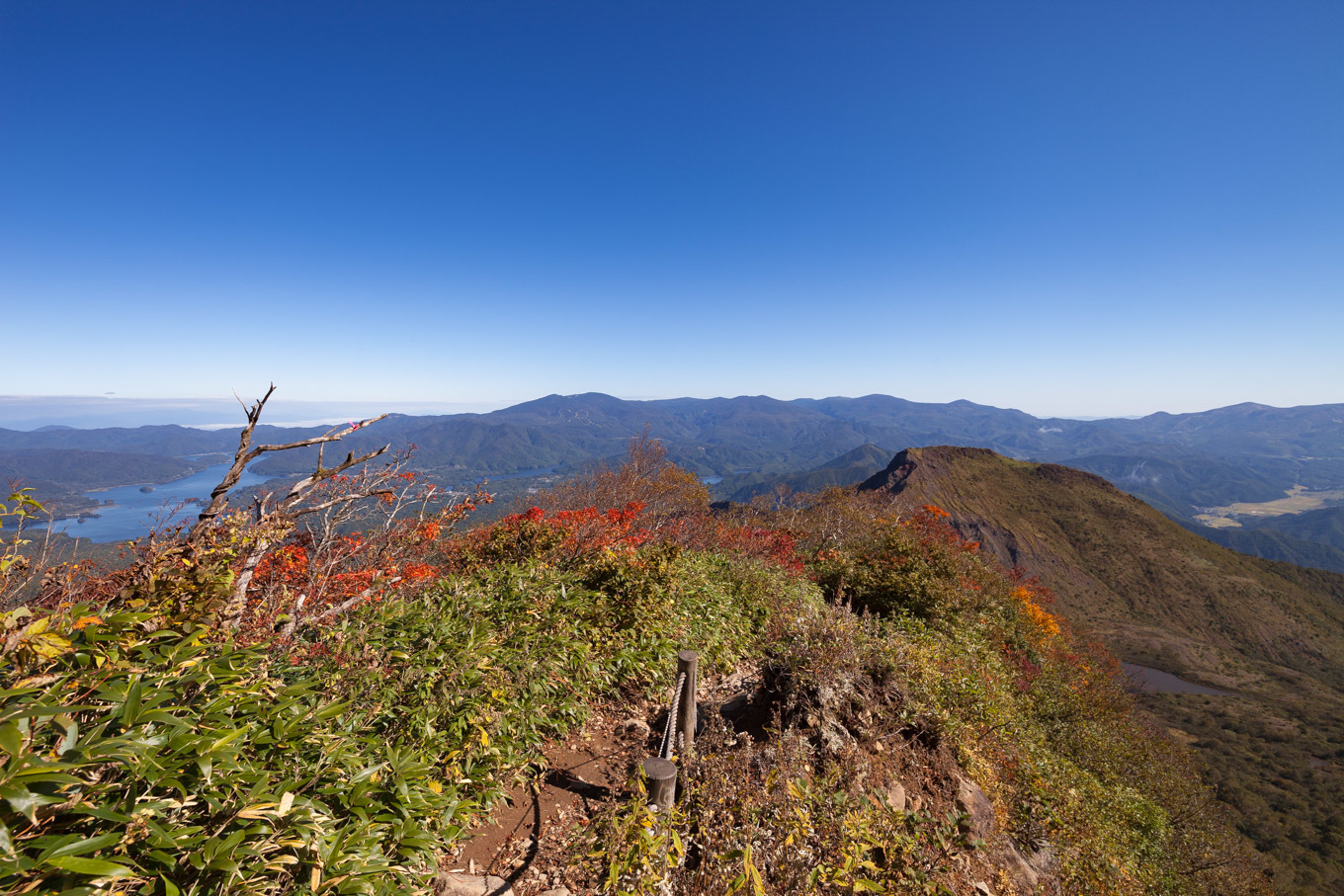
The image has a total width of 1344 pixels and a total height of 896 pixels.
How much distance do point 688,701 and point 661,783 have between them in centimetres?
121

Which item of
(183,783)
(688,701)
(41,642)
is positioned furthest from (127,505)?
(183,783)

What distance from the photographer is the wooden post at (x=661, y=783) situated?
Answer: 3650 mm

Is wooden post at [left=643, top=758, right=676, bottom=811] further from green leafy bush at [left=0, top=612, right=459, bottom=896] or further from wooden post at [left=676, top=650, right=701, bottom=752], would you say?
green leafy bush at [left=0, top=612, right=459, bottom=896]

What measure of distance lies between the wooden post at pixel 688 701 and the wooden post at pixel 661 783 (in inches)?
36.9

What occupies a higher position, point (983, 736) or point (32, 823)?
point (32, 823)

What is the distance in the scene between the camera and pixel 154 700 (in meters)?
2.09

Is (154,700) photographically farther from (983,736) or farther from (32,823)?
(983,736)

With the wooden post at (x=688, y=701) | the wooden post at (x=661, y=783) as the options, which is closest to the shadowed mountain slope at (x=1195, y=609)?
the wooden post at (x=688, y=701)

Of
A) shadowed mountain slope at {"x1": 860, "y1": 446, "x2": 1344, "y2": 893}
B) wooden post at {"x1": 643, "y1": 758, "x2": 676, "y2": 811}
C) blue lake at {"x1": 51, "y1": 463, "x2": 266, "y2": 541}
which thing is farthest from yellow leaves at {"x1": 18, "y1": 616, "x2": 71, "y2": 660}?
shadowed mountain slope at {"x1": 860, "y1": 446, "x2": 1344, "y2": 893}

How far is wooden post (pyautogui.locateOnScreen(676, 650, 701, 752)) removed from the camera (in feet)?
15.5

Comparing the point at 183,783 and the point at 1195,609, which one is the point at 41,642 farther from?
the point at 1195,609

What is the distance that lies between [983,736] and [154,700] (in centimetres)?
876

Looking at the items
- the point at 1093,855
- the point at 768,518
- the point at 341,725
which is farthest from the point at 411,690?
the point at 768,518

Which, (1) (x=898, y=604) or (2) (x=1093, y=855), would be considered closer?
(2) (x=1093, y=855)
